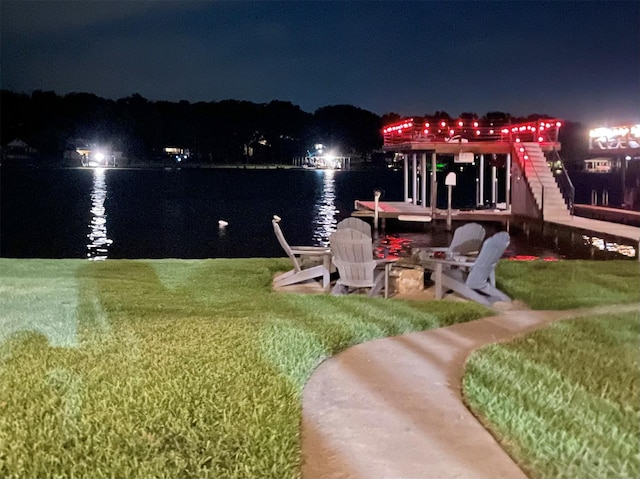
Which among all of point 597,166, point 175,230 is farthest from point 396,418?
point 597,166

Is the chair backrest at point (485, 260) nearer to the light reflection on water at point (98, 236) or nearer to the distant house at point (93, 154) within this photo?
the light reflection on water at point (98, 236)

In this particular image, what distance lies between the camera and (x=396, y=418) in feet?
16.9

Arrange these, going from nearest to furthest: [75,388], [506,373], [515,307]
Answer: [75,388] < [506,373] < [515,307]

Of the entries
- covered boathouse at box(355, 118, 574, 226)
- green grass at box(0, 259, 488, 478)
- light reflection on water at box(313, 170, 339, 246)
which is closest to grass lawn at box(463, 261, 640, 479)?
green grass at box(0, 259, 488, 478)

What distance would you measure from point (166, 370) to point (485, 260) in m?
5.03

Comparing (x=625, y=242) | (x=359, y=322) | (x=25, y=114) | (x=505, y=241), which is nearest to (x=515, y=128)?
(x=625, y=242)

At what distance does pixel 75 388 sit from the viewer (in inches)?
221

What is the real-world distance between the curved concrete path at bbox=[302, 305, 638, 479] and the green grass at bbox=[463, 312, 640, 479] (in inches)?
6.5

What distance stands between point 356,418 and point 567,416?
1.40m

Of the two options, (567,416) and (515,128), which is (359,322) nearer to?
(567,416)

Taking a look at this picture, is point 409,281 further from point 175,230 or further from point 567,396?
point 175,230

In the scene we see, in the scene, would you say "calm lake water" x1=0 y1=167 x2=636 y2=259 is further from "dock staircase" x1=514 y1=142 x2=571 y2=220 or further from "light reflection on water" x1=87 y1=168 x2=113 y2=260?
"dock staircase" x1=514 y1=142 x2=571 y2=220

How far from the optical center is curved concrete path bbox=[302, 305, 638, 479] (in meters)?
4.41

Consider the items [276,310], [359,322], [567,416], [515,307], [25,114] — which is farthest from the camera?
[25,114]
